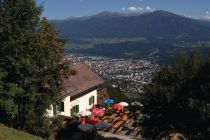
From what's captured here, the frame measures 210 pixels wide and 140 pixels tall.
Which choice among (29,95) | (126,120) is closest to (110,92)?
(126,120)

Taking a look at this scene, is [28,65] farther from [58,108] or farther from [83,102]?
[83,102]

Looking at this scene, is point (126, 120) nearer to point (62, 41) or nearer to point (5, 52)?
point (62, 41)

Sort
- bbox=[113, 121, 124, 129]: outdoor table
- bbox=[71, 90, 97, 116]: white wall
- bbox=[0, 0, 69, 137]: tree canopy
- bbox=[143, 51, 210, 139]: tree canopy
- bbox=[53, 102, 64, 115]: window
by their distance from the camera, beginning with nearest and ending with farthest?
bbox=[0, 0, 69, 137]: tree canopy < bbox=[143, 51, 210, 139]: tree canopy < bbox=[113, 121, 124, 129]: outdoor table < bbox=[53, 102, 64, 115]: window < bbox=[71, 90, 97, 116]: white wall

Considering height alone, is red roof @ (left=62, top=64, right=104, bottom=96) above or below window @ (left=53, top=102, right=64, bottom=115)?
above

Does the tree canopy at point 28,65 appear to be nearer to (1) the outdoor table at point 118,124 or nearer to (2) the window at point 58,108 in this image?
(2) the window at point 58,108

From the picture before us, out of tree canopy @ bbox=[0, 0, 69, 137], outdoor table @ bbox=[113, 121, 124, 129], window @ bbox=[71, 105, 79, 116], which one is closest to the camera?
tree canopy @ bbox=[0, 0, 69, 137]

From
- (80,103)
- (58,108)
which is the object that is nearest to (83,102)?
(80,103)

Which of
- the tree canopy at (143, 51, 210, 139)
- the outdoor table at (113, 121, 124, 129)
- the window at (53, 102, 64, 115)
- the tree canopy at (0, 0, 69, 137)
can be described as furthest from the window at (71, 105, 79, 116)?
the tree canopy at (0, 0, 69, 137)

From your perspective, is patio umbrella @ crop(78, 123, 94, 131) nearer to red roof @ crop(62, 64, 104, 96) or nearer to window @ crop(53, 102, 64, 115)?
window @ crop(53, 102, 64, 115)

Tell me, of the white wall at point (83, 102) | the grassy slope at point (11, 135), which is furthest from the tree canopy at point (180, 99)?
the white wall at point (83, 102)
